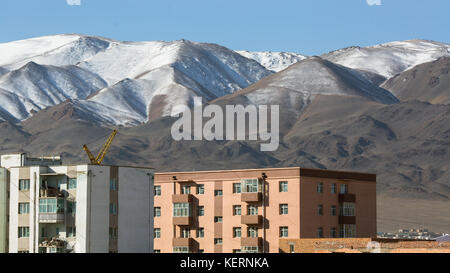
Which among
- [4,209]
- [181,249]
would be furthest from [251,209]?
[4,209]

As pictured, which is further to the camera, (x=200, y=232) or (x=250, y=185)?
(x=200, y=232)

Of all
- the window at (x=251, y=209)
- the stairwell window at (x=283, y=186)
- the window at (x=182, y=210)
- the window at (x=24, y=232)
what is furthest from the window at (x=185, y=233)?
the window at (x=24, y=232)

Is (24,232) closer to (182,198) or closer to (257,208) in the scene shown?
(257,208)

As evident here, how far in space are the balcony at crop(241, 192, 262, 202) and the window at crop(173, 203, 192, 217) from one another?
8.65 meters

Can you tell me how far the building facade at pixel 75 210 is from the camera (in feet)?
282

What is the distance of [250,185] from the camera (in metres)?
117

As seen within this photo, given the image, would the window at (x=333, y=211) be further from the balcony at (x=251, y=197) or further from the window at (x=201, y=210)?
the window at (x=201, y=210)

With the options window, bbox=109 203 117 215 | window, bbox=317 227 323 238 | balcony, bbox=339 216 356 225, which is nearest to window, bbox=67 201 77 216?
window, bbox=109 203 117 215

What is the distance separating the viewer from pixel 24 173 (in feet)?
295

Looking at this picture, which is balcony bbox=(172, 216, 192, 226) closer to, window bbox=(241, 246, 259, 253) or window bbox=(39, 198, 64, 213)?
window bbox=(241, 246, 259, 253)

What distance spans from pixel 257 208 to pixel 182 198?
10669 mm
